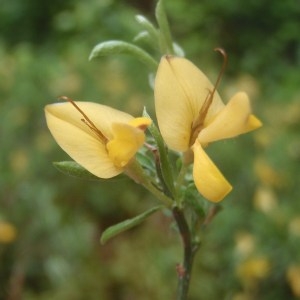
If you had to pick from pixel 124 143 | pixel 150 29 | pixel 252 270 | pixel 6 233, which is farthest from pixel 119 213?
pixel 124 143

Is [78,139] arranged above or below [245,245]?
above

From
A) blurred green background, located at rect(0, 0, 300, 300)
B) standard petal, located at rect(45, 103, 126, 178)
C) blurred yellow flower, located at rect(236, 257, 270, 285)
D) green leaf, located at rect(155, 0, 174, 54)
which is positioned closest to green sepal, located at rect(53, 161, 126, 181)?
standard petal, located at rect(45, 103, 126, 178)

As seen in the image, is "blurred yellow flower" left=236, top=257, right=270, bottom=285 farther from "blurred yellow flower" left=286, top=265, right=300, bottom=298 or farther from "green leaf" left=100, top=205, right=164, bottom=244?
"green leaf" left=100, top=205, right=164, bottom=244

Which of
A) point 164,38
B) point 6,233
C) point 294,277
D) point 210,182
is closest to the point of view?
point 210,182

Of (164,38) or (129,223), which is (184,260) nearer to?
(129,223)

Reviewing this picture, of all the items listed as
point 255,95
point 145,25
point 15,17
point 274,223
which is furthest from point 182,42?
point 145,25

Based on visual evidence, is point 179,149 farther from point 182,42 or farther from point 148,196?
point 182,42

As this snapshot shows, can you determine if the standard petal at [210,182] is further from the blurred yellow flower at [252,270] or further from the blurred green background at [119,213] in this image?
the blurred yellow flower at [252,270]
